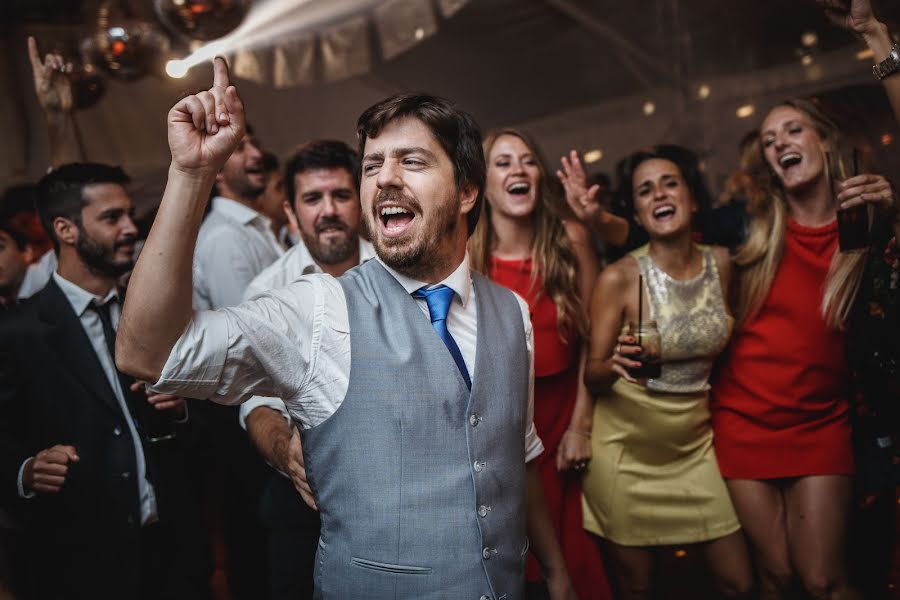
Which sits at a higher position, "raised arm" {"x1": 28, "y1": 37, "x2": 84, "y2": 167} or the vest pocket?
"raised arm" {"x1": 28, "y1": 37, "x2": 84, "y2": 167}

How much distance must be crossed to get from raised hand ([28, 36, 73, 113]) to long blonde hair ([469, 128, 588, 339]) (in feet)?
5.54

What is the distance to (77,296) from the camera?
2281 millimetres

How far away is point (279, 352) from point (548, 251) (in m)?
1.57

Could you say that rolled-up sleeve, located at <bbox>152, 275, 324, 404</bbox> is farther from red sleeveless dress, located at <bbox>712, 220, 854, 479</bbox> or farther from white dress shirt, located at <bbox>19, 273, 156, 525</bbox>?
red sleeveless dress, located at <bbox>712, 220, 854, 479</bbox>

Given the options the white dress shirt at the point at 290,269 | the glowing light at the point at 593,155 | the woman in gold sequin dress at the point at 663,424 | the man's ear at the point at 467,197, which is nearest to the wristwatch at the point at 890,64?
the woman in gold sequin dress at the point at 663,424

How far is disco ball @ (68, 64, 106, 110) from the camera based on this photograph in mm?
3645

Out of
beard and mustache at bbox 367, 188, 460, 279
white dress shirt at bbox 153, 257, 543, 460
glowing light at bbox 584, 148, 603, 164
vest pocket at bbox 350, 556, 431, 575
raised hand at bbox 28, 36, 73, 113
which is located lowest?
vest pocket at bbox 350, 556, 431, 575

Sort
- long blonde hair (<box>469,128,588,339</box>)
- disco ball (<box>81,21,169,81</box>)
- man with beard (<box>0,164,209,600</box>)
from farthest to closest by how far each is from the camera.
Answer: disco ball (<box>81,21,169,81</box>), long blonde hair (<box>469,128,588,339</box>), man with beard (<box>0,164,209,600</box>)

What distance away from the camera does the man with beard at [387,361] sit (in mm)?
1182

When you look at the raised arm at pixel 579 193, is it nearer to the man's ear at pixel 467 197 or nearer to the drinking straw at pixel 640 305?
the drinking straw at pixel 640 305

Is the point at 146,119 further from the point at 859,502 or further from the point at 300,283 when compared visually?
the point at 859,502

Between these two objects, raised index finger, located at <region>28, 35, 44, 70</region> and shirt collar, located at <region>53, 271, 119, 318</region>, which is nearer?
→ shirt collar, located at <region>53, 271, 119, 318</region>

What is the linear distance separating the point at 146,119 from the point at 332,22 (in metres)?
1.46

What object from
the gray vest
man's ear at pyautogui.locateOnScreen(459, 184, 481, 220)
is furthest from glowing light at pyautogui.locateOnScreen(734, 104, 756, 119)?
the gray vest
